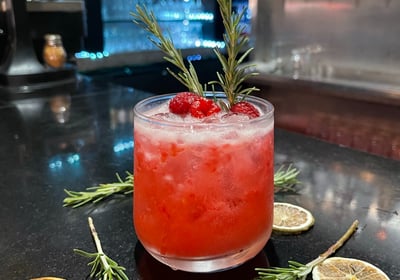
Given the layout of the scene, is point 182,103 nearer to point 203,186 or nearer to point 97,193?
point 203,186

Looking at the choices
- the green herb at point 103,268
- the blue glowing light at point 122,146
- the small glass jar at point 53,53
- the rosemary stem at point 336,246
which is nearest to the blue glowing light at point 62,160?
the blue glowing light at point 122,146

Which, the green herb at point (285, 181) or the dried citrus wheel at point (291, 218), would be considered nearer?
the dried citrus wheel at point (291, 218)

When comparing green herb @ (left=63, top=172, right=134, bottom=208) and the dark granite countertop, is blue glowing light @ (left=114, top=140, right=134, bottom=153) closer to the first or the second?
the dark granite countertop

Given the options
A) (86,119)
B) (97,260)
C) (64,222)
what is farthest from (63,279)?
(86,119)

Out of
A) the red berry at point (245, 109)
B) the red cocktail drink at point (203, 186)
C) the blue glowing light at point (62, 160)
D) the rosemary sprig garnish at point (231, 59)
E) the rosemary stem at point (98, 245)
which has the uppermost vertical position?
the rosemary sprig garnish at point (231, 59)

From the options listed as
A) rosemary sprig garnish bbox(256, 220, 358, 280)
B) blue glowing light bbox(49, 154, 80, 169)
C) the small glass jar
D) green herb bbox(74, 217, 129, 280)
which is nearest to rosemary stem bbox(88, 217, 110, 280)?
green herb bbox(74, 217, 129, 280)

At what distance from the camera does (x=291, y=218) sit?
73cm

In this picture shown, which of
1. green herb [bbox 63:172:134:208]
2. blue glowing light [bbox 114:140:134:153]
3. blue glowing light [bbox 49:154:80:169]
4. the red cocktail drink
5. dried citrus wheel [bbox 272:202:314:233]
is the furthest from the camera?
blue glowing light [bbox 114:140:134:153]

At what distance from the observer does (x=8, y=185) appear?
908 millimetres

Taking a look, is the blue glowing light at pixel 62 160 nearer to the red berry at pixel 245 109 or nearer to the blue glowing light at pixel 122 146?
the blue glowing light at pixel 122 146

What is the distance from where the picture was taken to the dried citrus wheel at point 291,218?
2.29 ft

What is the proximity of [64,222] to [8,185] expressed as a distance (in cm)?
24

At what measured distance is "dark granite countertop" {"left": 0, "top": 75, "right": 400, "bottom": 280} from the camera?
626 millimetres

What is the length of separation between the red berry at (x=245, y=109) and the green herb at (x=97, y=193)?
13.9 inches
